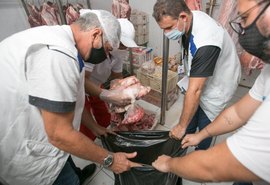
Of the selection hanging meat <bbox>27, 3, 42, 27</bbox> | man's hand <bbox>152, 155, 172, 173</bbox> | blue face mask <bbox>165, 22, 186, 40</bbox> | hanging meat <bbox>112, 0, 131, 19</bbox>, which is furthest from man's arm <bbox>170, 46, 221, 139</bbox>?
hanging meat <bbox>27, 3, 42, 27</bbox>

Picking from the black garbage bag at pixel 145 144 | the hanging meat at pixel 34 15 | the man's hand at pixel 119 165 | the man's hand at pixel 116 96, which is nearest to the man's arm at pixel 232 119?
the black garbage bag at pixel 145 144

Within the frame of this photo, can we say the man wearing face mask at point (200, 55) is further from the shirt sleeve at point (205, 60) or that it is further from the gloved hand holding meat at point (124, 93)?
the gloved hand holding meat at point (124, 93)

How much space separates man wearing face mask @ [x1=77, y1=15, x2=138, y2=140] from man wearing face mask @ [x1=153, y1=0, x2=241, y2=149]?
0.22m

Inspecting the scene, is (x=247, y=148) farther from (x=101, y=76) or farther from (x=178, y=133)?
(x=101, y=76)

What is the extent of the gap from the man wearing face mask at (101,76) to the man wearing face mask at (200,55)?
0.22 m

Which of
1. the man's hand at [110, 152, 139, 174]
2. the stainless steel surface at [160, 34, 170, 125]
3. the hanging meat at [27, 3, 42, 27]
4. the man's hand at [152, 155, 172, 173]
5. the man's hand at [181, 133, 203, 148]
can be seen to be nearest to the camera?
the man's hand at [152, 155, 172, 173]

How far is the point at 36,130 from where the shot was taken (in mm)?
716

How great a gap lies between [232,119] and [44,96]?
2.52 ft

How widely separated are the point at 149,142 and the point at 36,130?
60 centimetres

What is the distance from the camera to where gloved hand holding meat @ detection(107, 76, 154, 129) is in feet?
3.77

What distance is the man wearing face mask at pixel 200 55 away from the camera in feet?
3.00

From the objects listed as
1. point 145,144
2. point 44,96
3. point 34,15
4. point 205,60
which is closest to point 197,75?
point 205,60

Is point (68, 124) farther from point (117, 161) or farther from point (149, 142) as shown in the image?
point (149, 142)

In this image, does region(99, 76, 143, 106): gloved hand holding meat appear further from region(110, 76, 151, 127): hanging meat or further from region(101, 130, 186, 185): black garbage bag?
region(101, 130, 186, 185): black garbage bag
